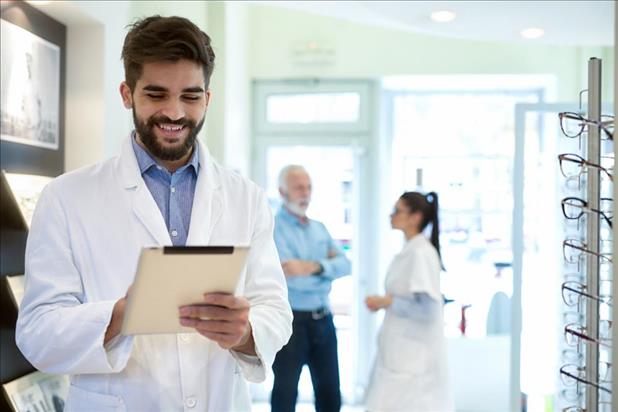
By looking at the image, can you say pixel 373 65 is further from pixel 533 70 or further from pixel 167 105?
pixel 167 105

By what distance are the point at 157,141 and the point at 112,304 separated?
0.34 m

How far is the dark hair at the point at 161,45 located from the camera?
58.6 inches

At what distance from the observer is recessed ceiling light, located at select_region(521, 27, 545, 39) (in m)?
4.37

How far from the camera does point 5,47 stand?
2.54 m

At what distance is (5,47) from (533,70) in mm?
4165

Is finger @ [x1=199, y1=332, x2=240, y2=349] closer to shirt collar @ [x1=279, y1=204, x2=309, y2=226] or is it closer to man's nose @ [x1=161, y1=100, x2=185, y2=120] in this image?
man's nose @ [x1=161, y1=100, x2=185, y2=120]

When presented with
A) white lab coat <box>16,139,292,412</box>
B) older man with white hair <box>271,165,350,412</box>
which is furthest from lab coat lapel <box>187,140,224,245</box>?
older man with white hair <box>271,165,350,412</box>

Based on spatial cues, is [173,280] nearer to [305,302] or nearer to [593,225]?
[593,225]

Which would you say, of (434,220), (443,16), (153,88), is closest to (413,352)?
(434,220)

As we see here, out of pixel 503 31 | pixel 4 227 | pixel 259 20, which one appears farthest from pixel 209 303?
pixel 259 20

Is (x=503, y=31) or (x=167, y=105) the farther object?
(x=503, y=31)

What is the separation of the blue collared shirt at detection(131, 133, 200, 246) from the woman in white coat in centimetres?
235

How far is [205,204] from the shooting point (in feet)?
5.12

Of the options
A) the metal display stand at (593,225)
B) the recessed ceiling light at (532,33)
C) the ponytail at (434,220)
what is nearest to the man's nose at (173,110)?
the metal display stand at (593,225)
